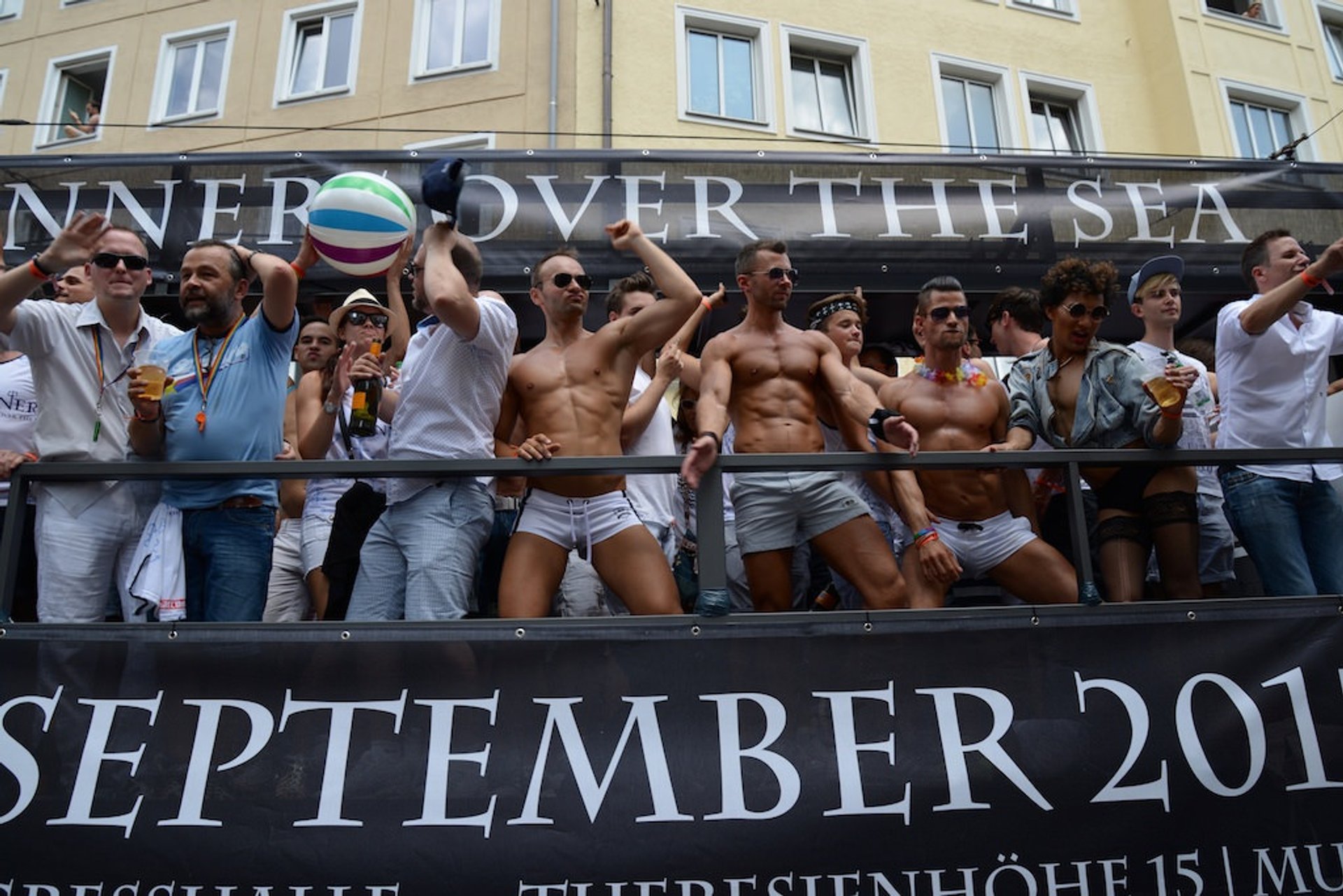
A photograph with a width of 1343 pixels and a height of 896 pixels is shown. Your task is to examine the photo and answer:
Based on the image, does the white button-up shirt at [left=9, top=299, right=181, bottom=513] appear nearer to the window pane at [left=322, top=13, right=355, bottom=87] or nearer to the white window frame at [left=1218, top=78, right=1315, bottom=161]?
the window pane at [left=322, top=13, right=355, bottom=87]

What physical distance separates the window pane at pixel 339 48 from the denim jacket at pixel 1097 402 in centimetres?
1238

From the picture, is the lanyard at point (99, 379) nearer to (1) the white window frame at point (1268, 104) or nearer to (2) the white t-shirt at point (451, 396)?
(2) the white t-shirt at point (451, 396)

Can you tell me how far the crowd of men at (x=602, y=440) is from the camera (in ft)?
12.4

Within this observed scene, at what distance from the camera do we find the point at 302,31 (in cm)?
1487

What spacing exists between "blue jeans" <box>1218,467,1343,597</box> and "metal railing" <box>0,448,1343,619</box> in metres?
0.25

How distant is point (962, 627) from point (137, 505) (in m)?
3.08

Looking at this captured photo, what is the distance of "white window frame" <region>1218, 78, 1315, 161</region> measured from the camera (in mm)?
15148

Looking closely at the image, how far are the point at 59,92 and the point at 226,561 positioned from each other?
15958mm

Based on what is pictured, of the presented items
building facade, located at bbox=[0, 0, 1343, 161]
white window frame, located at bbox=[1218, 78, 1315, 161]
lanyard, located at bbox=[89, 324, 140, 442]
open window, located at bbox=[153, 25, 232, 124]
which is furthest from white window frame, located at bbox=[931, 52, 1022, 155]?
lanyard, located at bbox=[89, 324, 140, 442]

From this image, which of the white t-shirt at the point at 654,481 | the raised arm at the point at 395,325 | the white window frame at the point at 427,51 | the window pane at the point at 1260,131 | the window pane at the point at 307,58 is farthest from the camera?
the window pane at the point at 1260,131

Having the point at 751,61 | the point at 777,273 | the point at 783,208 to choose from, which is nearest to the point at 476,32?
the point at 751,61

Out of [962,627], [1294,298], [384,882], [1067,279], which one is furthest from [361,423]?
[1294,298]

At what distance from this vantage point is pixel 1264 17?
1647cm

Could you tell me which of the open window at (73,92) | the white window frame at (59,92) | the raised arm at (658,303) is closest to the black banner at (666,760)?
the raised arm at (658,303)
